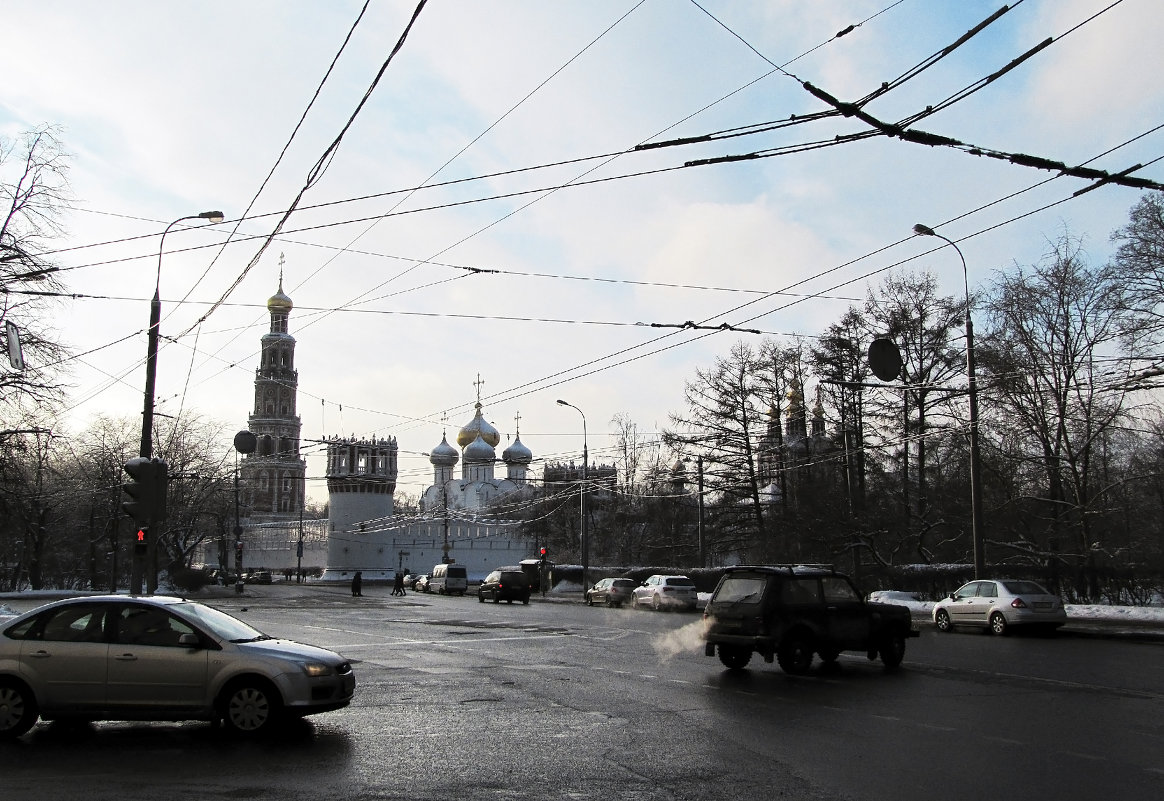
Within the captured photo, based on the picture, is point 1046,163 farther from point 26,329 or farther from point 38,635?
point 26,329

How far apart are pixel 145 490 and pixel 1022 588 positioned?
1944cm

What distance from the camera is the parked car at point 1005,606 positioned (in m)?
23.7

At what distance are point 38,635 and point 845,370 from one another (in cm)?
3800

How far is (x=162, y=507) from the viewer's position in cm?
1784

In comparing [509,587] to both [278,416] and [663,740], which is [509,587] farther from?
[278,416]

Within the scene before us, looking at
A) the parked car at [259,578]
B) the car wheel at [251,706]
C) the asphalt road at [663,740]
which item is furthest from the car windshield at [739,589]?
the parked car at [259,578]

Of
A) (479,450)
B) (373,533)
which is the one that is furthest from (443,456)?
(373,533)

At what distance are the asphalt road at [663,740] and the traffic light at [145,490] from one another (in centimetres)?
465

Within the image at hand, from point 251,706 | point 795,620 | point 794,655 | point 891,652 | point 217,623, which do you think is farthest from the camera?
point 891,652

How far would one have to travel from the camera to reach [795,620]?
1523cm

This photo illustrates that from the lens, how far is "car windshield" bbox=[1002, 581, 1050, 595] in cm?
2406

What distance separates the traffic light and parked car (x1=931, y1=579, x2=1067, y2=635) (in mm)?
18702

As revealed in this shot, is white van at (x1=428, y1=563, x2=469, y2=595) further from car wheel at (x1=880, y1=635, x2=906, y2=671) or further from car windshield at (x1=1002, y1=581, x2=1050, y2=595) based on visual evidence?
car wheel at (x1=880, y1=635, x2=906, y2=671)

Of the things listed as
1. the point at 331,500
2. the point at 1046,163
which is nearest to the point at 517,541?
the point at 331,500
